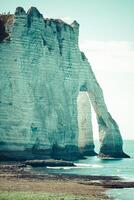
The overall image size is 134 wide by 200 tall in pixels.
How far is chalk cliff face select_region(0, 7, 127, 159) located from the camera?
80.6 metres

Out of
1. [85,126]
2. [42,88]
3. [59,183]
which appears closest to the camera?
[59,183]

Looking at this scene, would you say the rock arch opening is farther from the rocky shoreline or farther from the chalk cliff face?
the rocky shoreline

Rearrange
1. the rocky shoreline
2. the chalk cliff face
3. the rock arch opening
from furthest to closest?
the rock arch opening
the chalk cliff face
the rocky shoreline

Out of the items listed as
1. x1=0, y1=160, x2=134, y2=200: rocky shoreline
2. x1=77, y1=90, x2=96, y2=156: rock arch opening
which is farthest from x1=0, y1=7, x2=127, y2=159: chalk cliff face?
x1=0, y1=160, x2=134, y2=200: rocky shoreline

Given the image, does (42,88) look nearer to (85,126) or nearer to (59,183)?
(85,126)

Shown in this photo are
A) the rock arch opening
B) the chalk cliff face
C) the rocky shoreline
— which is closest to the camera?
the rocky shoreline

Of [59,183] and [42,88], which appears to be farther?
[42,88]

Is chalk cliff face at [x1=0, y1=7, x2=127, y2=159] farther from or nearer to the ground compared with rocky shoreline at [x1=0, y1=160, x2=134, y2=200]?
farther from the ground

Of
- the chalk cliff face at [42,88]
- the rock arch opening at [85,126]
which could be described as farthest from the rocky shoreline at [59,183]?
the rock arch opening at [85,126]

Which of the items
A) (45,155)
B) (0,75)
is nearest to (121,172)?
(45,155)

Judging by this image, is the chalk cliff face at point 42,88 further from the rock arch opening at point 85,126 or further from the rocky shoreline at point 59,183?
the rocky shoreline at point 59,183

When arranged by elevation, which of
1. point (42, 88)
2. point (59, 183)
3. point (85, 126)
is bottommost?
point (59, 183)

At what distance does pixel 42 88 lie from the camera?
86.0 metres

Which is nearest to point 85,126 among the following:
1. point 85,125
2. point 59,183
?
point 85,125
